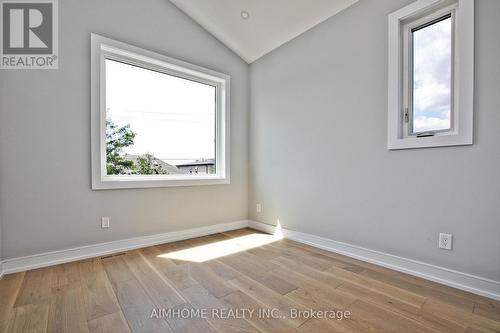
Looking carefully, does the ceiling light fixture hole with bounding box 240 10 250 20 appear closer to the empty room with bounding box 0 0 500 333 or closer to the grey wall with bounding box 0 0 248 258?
the empty room with bounding box 0 0 500 333

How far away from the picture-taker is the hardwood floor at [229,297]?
4.34 feet

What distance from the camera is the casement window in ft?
5.49

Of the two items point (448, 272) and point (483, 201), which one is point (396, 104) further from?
point (448, 272)

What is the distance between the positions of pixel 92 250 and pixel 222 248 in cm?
127

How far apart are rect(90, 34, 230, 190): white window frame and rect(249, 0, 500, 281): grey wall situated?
49cm

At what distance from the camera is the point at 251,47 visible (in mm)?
3199

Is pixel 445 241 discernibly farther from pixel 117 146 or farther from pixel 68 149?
pixel 68 149

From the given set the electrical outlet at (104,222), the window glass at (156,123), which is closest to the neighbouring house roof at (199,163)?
the window glass at (156,123)

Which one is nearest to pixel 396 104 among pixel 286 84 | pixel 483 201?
pixel 483 201

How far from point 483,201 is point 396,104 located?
0.94 metres

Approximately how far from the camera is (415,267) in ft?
6.29

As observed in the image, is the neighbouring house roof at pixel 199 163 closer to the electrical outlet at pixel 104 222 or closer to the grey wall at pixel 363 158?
the grey wall at pixel 363 158

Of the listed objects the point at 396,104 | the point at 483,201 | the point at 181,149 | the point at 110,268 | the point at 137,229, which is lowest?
the point at 110,268

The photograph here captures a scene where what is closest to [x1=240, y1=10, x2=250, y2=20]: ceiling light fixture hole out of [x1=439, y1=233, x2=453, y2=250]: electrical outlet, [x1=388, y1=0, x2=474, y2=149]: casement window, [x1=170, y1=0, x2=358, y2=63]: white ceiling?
[x1=170, y1=0, x2=358, y2=63]: white ceiling
